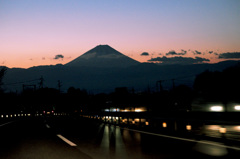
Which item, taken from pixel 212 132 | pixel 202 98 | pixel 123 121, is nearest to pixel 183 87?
pixel 202 98

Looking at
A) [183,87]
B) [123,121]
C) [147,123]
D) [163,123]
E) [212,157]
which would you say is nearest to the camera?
[212,157]

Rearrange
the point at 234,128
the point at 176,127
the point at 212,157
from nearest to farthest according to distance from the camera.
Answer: the point at 212,157 < the point at 234,128 < the point at 176,127

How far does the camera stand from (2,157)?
29.5 ft

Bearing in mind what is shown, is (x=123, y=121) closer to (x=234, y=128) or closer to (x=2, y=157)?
(x=234, y=128)

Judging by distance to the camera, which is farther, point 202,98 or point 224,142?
point 202,98

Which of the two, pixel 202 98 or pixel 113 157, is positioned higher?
pixel 202 98

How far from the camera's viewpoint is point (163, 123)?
18.0 m

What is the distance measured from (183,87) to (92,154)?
18979 cm

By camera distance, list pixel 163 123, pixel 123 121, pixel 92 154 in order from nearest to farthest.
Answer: pixel 92 154 < pixel 163 123 < pixel 123 121

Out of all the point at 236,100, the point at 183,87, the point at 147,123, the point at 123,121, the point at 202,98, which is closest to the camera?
the point at 147,123

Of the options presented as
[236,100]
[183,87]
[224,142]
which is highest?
[183,87]

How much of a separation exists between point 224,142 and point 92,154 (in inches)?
223

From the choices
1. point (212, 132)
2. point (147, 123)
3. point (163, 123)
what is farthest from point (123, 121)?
point (212, 132)

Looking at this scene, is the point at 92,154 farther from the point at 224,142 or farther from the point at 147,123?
the point at 147,123
